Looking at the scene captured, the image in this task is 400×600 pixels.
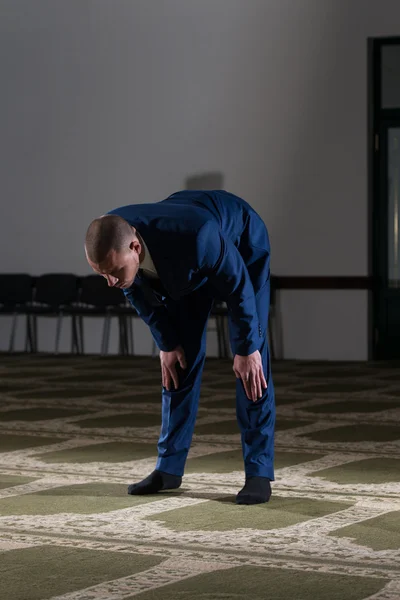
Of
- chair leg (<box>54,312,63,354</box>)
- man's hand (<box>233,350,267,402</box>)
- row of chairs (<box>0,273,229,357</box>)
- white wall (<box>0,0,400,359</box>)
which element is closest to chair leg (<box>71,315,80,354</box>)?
row of chairs (<box>0,273,229,357</box>)

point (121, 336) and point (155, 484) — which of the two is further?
point (121, 336)

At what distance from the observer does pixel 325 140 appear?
1092cm

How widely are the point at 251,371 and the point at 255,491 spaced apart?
0.46 meters

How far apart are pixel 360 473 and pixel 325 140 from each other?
6.77 meters

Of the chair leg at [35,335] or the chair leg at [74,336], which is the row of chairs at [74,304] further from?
the chair leg at [35,335]

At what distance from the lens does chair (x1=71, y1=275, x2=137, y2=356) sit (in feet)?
35.9

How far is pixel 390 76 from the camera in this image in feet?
35.4

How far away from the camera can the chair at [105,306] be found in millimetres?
10948

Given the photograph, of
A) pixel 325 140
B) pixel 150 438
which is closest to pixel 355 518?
pixel 150 438

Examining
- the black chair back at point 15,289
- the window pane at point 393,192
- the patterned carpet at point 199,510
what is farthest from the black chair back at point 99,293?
the patterned carpet at point 199,510

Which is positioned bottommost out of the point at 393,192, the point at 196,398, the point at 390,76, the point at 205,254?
the point at 196,398

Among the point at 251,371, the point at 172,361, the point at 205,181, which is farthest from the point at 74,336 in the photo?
the point at 251,371

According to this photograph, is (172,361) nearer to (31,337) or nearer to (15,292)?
(15,292)

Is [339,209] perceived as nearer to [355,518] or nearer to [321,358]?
[321,358]
